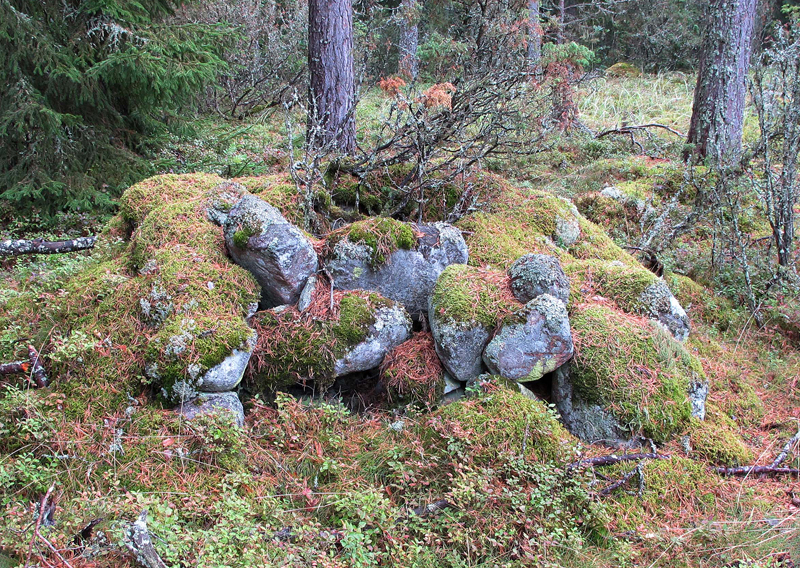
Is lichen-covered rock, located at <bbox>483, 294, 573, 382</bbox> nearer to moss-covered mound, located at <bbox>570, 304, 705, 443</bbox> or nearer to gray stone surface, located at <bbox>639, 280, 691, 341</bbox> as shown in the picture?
moss-covered mound, located at <bbox>570, 304, 705, 443</bbox>

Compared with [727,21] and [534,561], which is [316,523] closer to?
[534,561]

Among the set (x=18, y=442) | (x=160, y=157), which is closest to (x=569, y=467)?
(x=18, y=442)

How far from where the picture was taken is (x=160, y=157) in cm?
734

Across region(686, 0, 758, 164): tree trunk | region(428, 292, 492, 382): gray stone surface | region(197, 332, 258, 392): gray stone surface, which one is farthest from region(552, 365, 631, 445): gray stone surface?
region(686, 0, 758, 164): tree trunk

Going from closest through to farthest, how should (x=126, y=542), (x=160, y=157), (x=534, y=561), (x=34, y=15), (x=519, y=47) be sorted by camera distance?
(x=126, y=542), (x=534, y=561), (x=34, y=15), (x=160, y=157), (x=519, y=47)

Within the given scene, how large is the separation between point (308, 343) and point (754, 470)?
3.19 m

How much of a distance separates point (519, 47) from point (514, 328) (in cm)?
796

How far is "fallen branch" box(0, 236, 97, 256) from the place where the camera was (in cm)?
448

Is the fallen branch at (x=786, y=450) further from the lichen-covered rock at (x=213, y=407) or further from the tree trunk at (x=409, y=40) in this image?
the tree trunk at (x=409, y=40)

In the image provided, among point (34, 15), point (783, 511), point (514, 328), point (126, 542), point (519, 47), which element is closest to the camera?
point (126, 542)

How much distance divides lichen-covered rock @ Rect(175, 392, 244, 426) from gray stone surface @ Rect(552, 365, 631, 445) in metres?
2.28

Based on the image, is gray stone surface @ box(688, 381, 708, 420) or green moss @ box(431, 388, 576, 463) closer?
green moss @ box(431, 388, 576, 463)

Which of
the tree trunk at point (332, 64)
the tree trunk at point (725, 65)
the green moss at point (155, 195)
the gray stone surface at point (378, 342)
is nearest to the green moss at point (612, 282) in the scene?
the gray stone surface at point (378, 342)

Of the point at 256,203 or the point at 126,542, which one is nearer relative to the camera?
the point at 126,542
